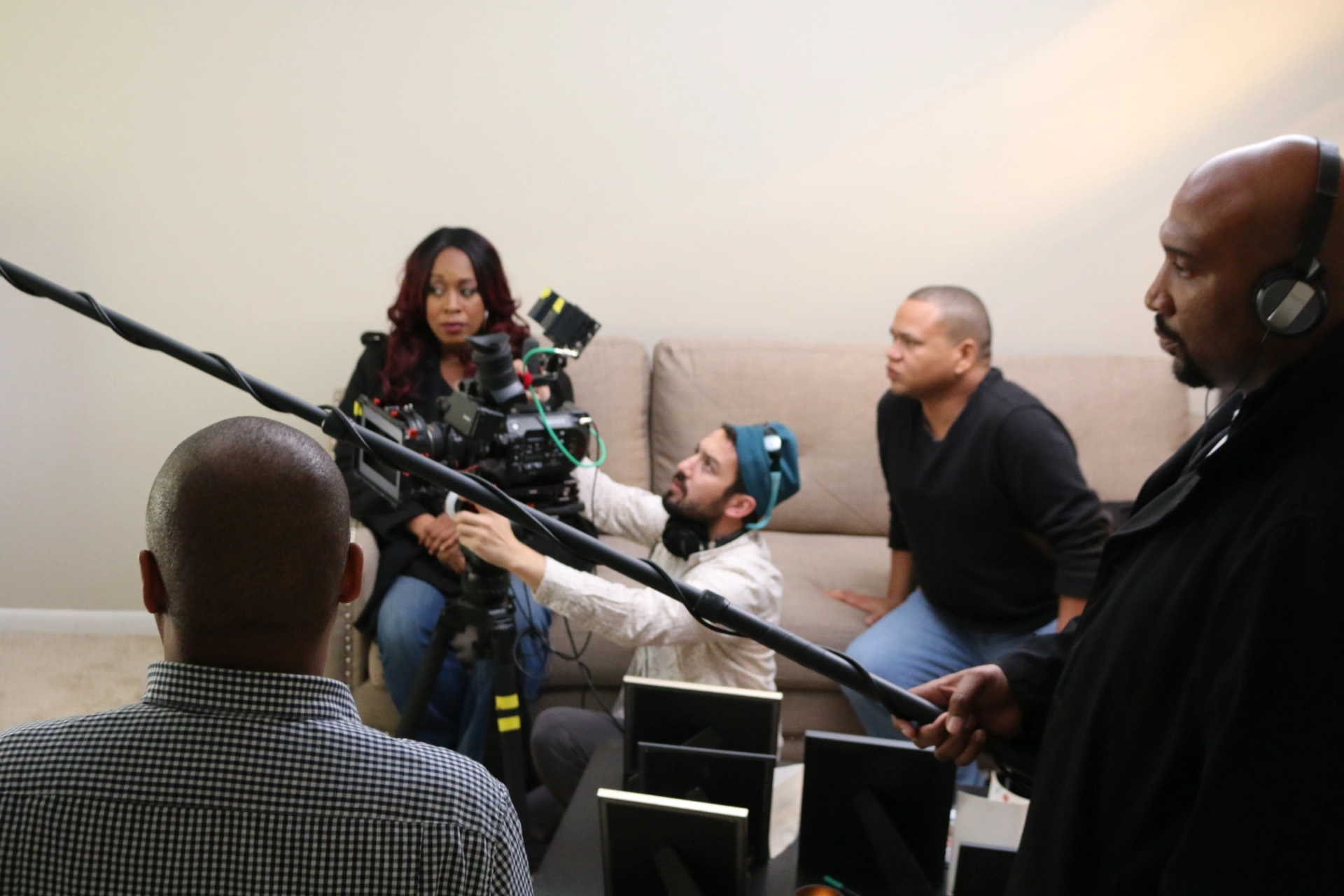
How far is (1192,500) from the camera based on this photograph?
2.97 feet

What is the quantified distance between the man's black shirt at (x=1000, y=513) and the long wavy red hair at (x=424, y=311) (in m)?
1.02

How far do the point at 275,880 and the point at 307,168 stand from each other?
254 centimetres

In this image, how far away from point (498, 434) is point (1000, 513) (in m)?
1.14

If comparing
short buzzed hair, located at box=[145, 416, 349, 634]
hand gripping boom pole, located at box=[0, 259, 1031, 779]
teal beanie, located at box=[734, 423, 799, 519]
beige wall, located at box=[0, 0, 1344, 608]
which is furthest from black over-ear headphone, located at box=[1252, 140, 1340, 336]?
beige wall, located at box=[0, 0, 1344, 608]

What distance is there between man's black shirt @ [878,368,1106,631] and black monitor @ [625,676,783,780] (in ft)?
2.89

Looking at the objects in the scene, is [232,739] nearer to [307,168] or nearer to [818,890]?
[818,890]

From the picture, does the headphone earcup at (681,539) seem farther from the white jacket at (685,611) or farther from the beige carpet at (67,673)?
the beige carpet at (67,673)

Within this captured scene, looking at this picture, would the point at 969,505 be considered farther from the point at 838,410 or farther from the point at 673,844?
the point at 673,844

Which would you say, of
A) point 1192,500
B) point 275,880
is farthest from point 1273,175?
point 275,880

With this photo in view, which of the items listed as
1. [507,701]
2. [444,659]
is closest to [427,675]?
[507,701]

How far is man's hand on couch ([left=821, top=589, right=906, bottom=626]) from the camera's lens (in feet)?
7.91

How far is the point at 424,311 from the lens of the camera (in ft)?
8.09

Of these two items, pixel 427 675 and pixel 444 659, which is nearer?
pixel 427 675

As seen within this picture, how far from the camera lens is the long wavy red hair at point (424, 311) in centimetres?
242
